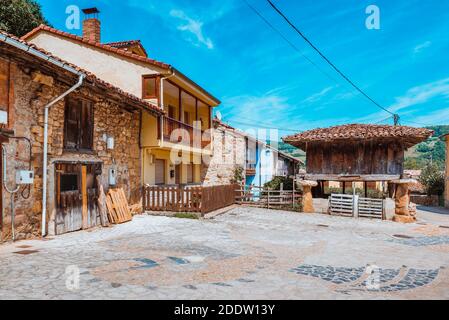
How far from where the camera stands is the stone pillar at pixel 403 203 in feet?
45.9

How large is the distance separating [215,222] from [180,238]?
3.21 meters

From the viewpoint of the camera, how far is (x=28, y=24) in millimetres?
17953

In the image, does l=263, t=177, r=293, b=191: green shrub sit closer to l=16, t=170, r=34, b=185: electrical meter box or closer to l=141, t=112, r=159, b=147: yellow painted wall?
l=141, t=112, r=159, b=147: yellow painted wall

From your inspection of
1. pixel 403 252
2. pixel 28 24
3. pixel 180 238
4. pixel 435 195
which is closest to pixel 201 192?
pixel 180 238

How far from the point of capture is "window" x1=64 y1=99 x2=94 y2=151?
8742mm

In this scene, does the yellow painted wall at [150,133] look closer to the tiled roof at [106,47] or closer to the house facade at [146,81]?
the house facade at [146,81]

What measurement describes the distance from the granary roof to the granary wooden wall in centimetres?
50

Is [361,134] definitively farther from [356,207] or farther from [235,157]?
[235,157]

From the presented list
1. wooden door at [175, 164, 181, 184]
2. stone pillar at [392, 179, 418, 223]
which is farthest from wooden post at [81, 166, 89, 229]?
stone pillar at [392, 179, 418, 223]

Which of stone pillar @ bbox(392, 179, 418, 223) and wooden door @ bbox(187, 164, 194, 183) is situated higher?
wooden door @ bbox(187, 164, 194, 183)

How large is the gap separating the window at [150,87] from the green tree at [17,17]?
8854 millimetres

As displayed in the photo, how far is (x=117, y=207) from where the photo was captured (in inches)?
408

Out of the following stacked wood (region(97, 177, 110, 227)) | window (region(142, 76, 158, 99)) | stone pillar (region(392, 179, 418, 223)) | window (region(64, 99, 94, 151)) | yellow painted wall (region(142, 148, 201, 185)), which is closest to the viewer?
window (region(64, 99, 94, 151))

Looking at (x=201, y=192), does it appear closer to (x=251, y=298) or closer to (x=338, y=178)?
(x=338, y=178)
